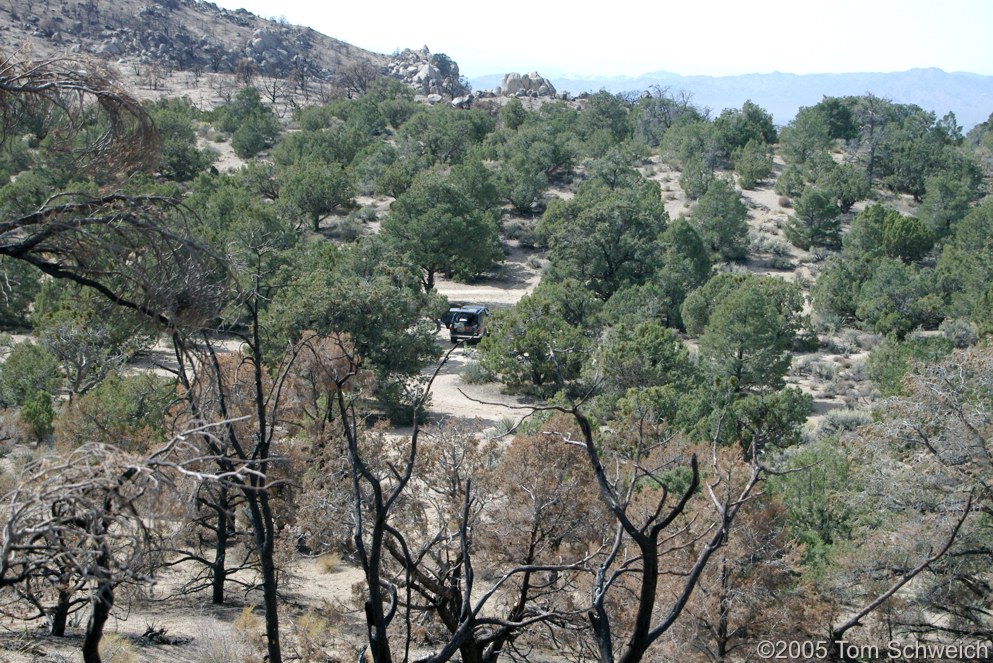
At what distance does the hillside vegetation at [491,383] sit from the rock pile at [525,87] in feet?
117

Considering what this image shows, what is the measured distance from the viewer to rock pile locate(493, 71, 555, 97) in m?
99.6

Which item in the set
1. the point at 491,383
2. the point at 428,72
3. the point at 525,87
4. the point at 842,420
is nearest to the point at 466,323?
the point at 491,383

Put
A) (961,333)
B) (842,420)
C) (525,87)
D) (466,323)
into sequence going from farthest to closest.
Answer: (525,87) < (466,323) < (961,333) < (842,420)

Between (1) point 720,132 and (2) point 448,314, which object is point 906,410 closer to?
(2) point 448,314

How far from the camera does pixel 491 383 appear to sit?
30.6 meters

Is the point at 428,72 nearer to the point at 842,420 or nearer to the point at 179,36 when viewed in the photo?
the point at 179,36

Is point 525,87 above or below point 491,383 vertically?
above

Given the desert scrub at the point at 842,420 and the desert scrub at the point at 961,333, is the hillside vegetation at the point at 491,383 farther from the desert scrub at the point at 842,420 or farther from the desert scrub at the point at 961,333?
the desert scrub at the point at 842,420

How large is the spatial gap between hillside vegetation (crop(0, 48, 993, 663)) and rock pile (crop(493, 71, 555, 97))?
3561cm

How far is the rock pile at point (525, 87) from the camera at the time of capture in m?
99.6

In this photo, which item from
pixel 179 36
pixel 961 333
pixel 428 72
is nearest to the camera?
pixel 961 333

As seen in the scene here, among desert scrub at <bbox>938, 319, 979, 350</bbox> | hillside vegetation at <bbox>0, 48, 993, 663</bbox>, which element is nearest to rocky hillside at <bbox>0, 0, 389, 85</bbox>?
hillside vegetation at <bbox>0, 48, 993, 663</bbox>

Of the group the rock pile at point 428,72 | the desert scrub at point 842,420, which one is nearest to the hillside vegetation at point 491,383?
the desert scrub at point 842,420

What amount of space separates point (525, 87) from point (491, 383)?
7841 cm
